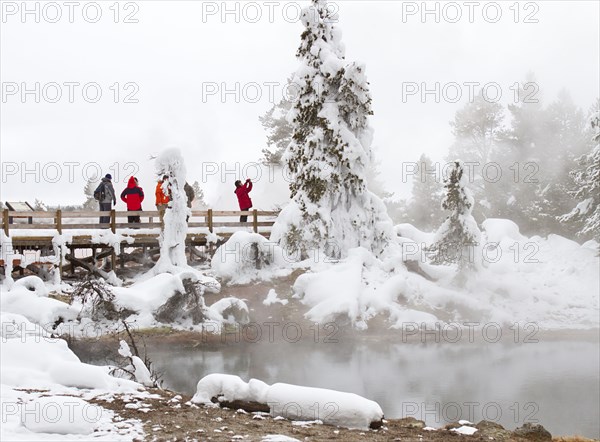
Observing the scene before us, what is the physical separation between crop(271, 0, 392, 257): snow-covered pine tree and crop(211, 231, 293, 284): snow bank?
92 cm

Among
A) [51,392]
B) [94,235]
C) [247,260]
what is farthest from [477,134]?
[51,392]

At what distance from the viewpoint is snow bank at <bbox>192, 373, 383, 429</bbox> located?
343 inches

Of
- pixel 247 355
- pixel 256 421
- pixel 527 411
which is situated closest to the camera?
pixel 256 421

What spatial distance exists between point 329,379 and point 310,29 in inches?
678

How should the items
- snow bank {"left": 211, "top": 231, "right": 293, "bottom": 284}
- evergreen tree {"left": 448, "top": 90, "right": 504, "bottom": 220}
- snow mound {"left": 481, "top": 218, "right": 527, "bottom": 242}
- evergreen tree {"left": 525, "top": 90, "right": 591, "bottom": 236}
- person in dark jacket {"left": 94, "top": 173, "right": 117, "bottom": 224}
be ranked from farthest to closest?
evergreen tree {"left": 448, "top": 90, "right": 504, "bottom": 220}, evergreen tree {"left": 525, "top": 90, "right": 591, "bottom": 236}, snow mound {"left": 481, "top": 218, "right": 527, "bottom": 242}, snow bank {"left": 211, "top": 231, "right": 293, "bottom": 284}, person in dark jacket {"left": 94, "top": 173, "right": 117, "bottom": 224}

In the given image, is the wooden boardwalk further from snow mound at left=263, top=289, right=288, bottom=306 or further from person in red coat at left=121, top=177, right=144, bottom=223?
snow mound at left=263, top=289, right=288, bottom=306

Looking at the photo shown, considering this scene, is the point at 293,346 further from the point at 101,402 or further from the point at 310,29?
the point at 310,29

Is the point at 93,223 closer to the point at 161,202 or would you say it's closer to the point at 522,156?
the point at 161,202

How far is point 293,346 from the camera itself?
20.7 metres

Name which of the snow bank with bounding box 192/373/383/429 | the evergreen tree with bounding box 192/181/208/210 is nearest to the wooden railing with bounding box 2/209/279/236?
the snow bank with bounding box 192/373/383/429

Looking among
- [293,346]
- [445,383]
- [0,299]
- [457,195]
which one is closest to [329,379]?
[445,383]

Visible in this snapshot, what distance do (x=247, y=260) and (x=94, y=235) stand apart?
6.42 meters

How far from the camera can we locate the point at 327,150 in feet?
88.2

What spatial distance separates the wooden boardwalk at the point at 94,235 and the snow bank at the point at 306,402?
14311 mm
